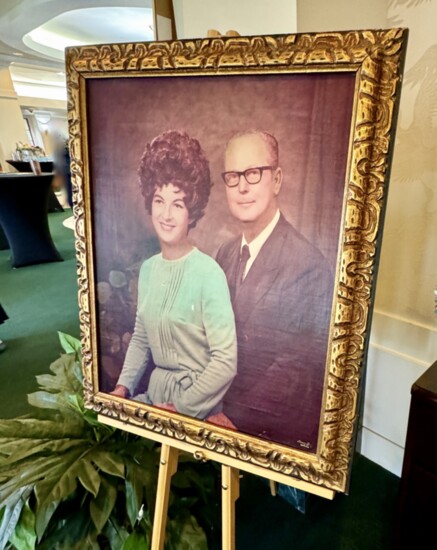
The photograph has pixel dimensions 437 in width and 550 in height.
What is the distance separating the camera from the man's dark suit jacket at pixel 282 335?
654mm

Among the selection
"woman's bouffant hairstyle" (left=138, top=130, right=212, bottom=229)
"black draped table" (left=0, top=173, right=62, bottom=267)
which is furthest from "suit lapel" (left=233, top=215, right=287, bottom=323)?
"black draped table" (left=0, top=173, right=62, bottom=267)

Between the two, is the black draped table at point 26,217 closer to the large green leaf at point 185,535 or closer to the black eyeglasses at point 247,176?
the large green leaf at point 185,535

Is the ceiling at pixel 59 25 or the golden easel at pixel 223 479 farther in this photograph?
the ceiling at pixel 59 25

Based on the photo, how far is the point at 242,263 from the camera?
0.70m

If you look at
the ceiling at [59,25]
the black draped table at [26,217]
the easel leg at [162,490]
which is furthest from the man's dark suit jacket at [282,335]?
the ceiling at [59,25]

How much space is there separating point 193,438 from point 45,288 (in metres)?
3.25

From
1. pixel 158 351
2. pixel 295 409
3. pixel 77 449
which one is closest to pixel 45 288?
pixel 77 449

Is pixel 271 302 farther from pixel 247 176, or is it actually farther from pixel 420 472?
pixel 420 472

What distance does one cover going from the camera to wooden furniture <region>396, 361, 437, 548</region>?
0.89m

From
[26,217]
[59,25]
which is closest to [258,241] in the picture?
[26,217]

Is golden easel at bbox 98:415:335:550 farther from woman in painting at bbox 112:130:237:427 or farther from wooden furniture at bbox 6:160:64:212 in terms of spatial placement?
wooden furniture at bbox 6:160:64:212

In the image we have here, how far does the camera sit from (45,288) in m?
3.65

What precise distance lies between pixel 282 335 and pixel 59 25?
710 centimetres

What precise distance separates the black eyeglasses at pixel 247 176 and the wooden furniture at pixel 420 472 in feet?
2.07
